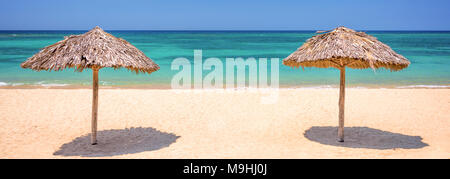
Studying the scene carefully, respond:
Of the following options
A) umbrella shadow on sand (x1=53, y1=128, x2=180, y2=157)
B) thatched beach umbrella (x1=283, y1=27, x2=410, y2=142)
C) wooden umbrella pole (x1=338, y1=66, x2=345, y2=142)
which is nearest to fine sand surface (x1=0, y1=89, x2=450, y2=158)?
umbrella shadow on sand (x1=53, y1=128, x2=180, y2=157)

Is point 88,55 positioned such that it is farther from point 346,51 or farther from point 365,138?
point 365,138

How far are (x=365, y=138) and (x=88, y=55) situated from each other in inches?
194

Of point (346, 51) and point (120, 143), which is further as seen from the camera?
point (120, 143)

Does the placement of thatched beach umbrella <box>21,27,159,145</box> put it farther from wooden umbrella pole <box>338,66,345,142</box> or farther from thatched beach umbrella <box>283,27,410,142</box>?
wooden umbrella pole <box>338,66,345,142</box>

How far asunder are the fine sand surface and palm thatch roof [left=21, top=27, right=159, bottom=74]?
139 cm

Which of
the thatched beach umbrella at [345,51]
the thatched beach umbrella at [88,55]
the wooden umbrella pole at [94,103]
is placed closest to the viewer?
the thatched beach umbrella at [88,55]

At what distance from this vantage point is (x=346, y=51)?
5.16 meters

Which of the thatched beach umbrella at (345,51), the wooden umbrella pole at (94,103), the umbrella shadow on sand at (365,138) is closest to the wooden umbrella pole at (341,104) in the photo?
the thatched beach umbrella at (345,51)

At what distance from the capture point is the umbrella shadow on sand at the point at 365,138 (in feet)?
19.0

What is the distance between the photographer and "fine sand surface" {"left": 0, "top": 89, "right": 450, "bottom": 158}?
18.1ft

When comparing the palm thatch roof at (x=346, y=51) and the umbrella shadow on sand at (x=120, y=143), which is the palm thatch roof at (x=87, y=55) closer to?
the umbrella shadow on sand at (x=120, y=143)

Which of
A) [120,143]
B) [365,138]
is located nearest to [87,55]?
[120,143]

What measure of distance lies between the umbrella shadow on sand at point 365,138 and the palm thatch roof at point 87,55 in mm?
3417
